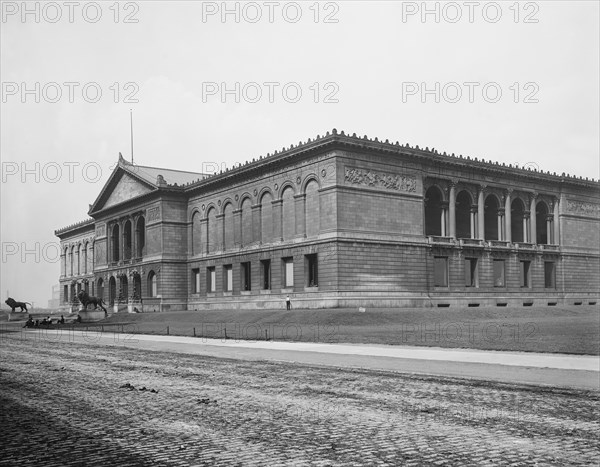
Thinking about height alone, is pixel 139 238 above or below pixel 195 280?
above

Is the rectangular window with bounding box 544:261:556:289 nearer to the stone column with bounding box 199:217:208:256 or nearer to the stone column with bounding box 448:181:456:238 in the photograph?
the stone column with bounding box 448:181:456:238

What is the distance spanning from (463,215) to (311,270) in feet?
59.6

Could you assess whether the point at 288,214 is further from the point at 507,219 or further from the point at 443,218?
the point at 507,219

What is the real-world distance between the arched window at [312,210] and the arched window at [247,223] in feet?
32.6

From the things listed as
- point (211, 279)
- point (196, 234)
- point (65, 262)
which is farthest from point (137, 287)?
point (65, 262)

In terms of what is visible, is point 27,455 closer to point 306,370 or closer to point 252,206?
point 306,370

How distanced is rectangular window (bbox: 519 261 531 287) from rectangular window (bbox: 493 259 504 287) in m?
2.76

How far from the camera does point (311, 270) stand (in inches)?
2356

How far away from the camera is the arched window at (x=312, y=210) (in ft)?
191

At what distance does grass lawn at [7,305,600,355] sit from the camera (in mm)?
27062

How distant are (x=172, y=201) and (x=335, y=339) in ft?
166

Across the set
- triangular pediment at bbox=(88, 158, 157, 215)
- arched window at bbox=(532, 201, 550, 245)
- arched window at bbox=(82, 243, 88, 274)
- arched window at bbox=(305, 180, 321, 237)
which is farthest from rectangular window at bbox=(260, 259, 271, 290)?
arched window at bbox=(82, 243, 88, 274)

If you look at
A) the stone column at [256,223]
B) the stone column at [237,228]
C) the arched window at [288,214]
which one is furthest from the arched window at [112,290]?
the arched window at [288,214]

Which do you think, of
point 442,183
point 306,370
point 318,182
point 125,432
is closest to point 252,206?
point 318,182
